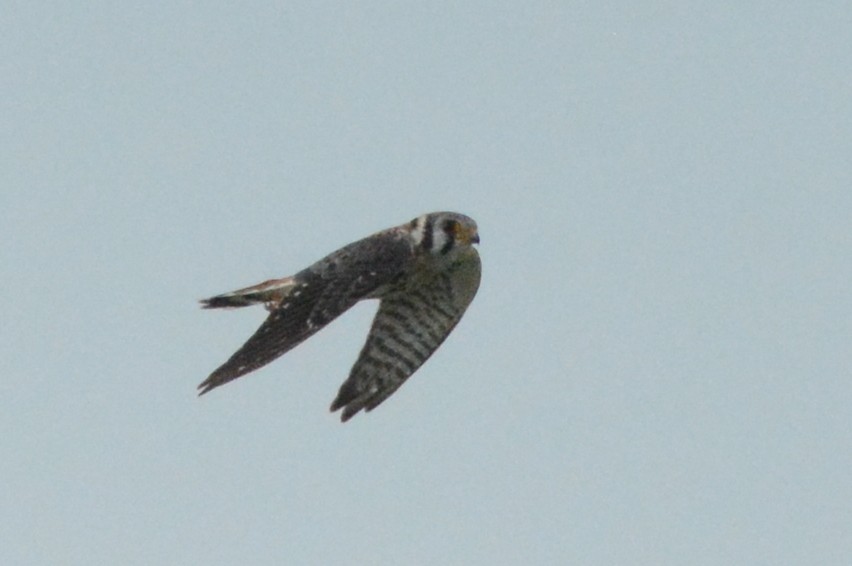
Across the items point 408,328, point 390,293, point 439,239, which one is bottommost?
point 408,328

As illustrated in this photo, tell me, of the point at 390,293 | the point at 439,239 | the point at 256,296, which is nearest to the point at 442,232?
the point at 439,239

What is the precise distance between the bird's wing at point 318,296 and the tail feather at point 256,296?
0.05 meters

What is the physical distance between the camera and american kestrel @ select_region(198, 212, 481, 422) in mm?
14398

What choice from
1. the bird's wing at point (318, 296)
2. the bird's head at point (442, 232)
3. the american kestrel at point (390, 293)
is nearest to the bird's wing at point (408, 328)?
the american kestrel at point (390, 293)

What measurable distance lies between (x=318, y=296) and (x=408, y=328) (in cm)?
144

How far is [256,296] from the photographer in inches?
604

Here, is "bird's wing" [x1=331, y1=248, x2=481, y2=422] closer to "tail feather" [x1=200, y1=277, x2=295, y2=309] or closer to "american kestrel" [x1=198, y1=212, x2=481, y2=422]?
"american kestrel" [x1=198, y1=212, x2=481, y2=422]

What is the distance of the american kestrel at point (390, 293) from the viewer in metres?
14.4

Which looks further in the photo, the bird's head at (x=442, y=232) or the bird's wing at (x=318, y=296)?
the bird's head at (x=442, y=232)

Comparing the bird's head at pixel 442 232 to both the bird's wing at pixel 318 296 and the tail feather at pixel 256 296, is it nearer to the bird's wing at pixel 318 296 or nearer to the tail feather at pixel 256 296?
the bird's wing at pixel 318 296

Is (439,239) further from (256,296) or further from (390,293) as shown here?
(256,296)

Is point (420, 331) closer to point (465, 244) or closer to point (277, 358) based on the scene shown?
point (465, 244)

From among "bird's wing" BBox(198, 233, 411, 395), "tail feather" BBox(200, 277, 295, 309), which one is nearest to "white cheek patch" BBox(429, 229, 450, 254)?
"bird's wing" BBox(198, 233, 411, 395)

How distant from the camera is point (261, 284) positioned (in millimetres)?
15359
